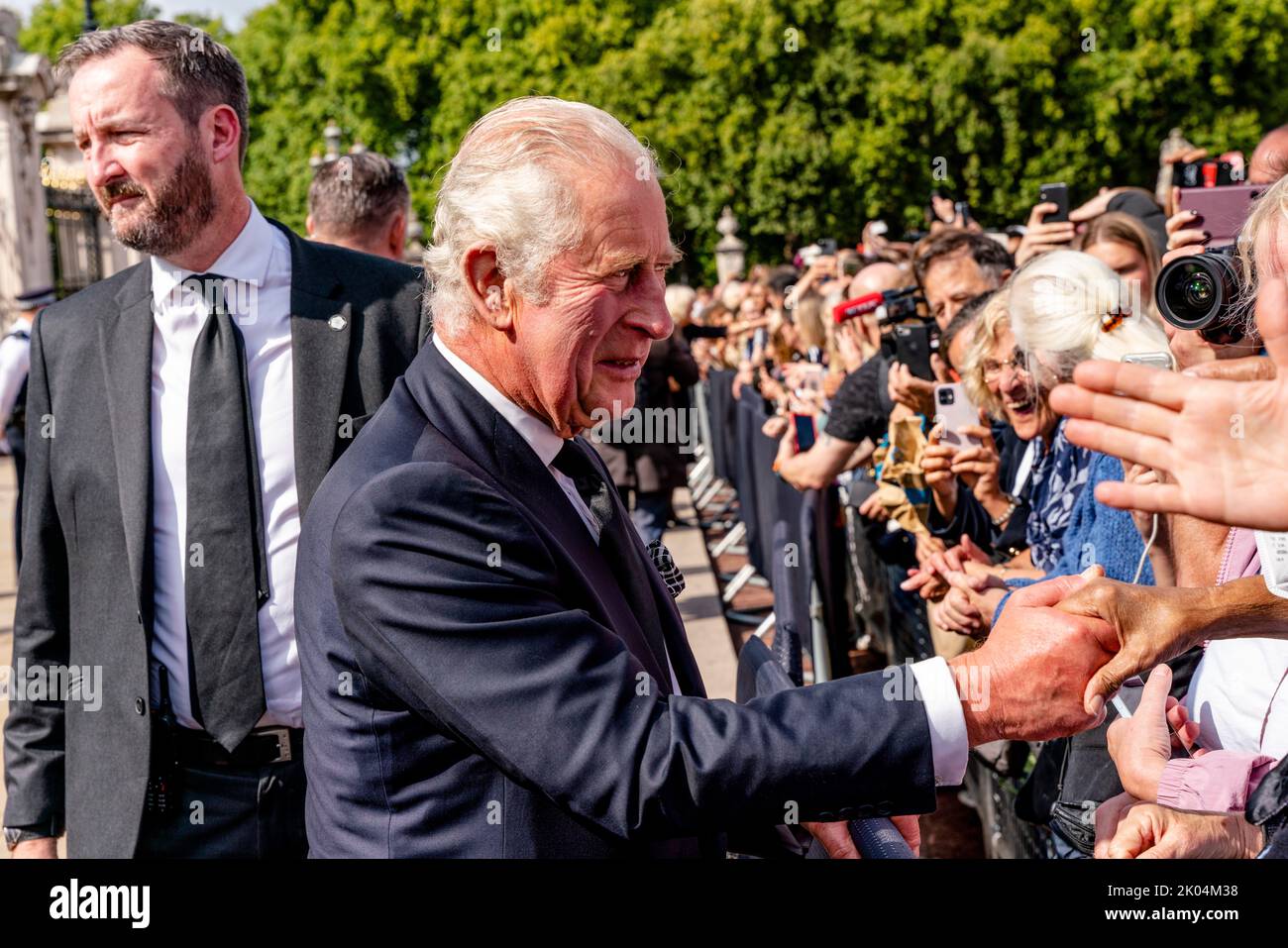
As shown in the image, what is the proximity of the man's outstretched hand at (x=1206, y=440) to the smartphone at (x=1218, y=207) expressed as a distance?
2905 mm

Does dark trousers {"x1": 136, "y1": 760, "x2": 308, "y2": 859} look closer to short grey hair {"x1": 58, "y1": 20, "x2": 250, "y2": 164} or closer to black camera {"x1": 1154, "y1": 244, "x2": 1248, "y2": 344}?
short grey hair {"x1": 58, "y1": 20, "x2": 250, "y2": 164}

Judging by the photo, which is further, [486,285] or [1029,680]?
[486,285]

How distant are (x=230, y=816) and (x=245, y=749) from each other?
0.14m

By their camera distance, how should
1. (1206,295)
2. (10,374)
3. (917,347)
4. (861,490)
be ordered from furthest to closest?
(10,374) → (861,490) → (917,347) → (1206,295)

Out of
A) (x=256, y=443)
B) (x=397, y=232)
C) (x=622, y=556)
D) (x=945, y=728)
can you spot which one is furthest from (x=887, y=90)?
(x=945, y=728)

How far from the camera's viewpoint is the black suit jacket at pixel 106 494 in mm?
2867

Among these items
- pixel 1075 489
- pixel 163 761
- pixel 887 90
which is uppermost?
pixel 887 90

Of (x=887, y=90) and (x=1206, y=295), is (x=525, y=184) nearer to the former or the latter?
(x=1206, y=295)

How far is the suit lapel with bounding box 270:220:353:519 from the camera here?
117 inches

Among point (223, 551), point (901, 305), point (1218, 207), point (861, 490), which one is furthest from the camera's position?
point (861, 490)

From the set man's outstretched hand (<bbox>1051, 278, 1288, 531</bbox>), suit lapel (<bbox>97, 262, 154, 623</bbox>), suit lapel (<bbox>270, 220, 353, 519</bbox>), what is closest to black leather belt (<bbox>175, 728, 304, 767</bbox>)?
suit lapel (<bbox>97, 262, 154, 623</bbox>)

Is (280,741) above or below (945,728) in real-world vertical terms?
below

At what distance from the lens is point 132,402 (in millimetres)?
2922
